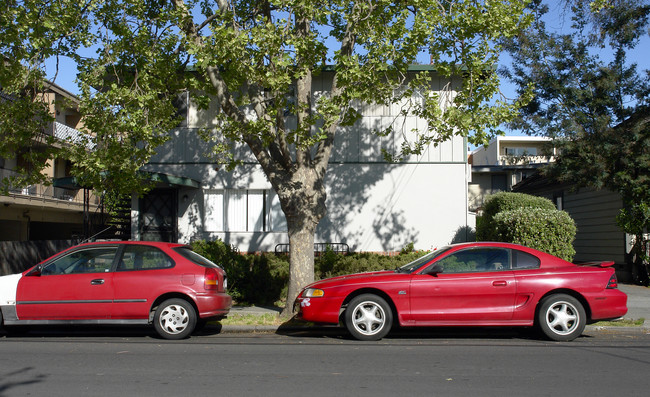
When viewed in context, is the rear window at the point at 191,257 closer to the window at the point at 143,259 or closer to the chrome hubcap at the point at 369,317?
the window at the point at 143,259

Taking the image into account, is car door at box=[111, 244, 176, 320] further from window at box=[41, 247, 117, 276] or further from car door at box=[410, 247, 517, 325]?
car door at box=[410, 247, 517, 325]

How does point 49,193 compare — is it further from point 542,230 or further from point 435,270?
point 435,270

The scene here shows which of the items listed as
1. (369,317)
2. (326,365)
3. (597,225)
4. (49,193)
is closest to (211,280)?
(369,317)

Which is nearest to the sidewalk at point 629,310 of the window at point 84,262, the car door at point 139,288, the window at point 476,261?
the car door at point 139,288

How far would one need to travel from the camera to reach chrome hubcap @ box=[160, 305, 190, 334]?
8.82 m

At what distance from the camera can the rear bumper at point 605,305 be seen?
845cm

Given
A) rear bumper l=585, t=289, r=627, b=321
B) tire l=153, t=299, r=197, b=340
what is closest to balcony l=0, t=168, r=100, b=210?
tire l=153, t=299, r=197, b=340

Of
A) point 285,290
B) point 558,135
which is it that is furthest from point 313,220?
point 558,135

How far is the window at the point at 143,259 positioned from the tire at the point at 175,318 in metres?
0.62

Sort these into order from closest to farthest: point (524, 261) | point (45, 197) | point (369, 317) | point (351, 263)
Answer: point (369, 317) < point (524, 261) < point (351, 263) < point (45, 197)

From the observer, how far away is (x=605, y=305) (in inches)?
333

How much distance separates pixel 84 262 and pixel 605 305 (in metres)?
7.99

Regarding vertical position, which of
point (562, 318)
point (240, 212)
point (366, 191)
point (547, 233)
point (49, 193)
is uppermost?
point (49, 193)

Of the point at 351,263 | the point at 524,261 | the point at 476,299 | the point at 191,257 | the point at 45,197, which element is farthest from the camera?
the point at 45,197
